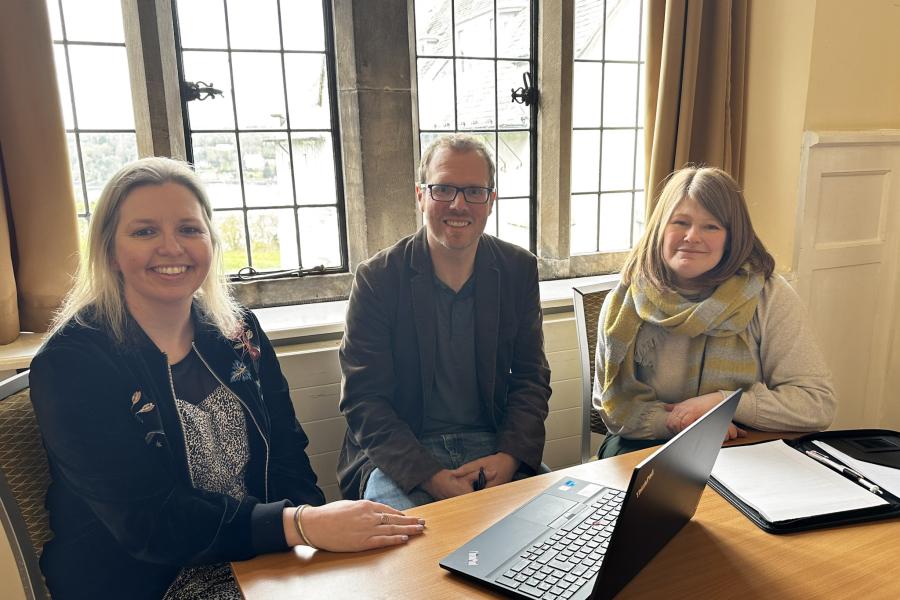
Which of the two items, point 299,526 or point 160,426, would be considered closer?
point 299,526

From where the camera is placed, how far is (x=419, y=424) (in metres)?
1.76

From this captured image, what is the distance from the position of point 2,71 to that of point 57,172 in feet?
0.93

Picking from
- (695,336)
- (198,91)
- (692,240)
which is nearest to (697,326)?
(695,336)

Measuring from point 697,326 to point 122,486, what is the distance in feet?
4.23

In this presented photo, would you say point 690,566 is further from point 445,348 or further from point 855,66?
point 855,66

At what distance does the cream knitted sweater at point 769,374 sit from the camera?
1.41 m

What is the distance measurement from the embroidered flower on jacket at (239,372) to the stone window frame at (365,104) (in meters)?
0.98

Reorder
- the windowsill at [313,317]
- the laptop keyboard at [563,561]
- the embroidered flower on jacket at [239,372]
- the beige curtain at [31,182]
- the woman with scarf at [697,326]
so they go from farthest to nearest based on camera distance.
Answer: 1. the windowsill at [313,317]
2. the beige curtain at [31,182]
3. the woman with scarf at [697,326]
4. the embroidered flower on jacket at [239,372]
5. the laptop keyboard at [563,561]

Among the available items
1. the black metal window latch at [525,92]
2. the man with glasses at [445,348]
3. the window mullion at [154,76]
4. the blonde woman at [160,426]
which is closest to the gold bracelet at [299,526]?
the blonde woman at [160,426]

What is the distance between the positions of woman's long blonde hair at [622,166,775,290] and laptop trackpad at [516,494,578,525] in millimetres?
753

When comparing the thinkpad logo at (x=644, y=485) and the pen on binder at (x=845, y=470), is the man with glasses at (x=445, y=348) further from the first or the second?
the thinkpad logo at (x=644, y=485)

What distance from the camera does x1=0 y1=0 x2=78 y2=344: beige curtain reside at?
1.67 m

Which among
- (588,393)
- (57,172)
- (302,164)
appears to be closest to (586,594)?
(588,393)

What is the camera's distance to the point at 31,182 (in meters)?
1.72
